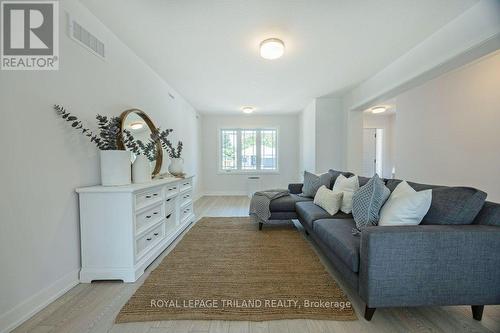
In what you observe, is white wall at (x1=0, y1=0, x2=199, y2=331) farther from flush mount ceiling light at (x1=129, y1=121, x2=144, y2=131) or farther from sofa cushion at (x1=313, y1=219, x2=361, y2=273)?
sofa cushion at (x1=313, y1=219, x2=361, y2=273)

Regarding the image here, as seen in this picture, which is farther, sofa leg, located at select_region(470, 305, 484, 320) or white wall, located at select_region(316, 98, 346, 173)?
white wall, located at select_region(316, 98, 346, 173)

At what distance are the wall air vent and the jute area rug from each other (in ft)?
7.41

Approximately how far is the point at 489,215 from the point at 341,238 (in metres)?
0.96

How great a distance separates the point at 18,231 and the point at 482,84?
210 inches

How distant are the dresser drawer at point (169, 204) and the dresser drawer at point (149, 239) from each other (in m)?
0.25

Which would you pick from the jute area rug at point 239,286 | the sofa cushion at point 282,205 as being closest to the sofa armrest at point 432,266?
the jute area rug at point 239,286

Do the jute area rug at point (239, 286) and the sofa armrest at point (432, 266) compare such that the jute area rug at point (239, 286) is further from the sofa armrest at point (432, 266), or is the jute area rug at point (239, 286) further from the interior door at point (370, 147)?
the interior door at point (370, 147)

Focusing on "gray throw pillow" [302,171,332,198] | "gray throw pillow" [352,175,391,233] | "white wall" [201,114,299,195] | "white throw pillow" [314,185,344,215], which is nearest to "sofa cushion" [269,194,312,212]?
"gray throw pillow" [302,171,332,198]

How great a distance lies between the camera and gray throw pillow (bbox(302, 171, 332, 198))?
3.39 meters

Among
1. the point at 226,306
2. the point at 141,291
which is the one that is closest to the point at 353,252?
the point at 226,306

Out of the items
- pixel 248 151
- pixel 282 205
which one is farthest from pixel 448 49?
pixel 248 151

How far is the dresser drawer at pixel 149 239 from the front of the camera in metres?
2.10

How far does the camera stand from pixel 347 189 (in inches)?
104

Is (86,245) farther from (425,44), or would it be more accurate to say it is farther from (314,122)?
(314,122)
